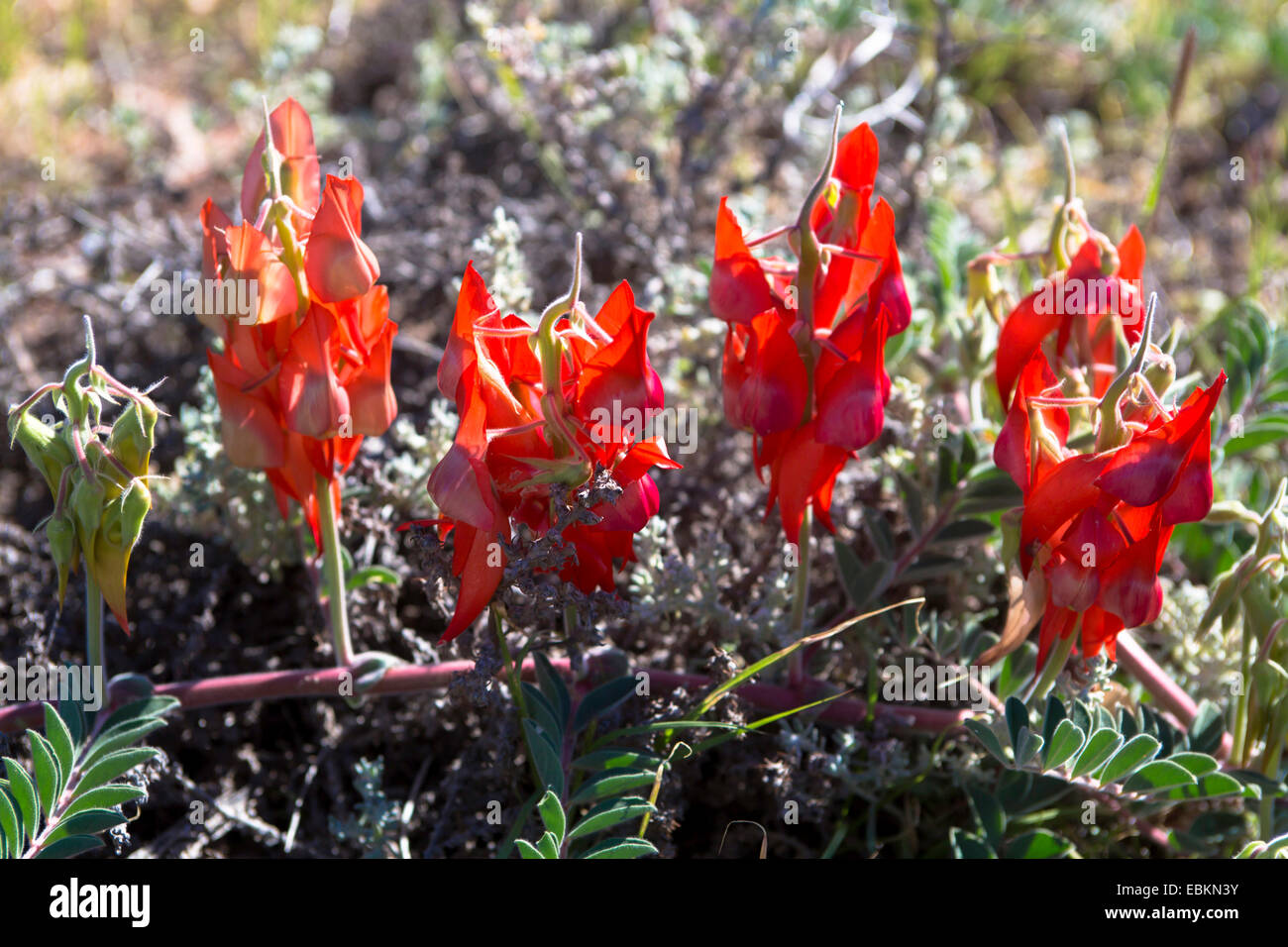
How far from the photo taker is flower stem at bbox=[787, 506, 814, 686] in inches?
61.6

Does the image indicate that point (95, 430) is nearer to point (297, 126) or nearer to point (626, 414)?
point (297, 126)

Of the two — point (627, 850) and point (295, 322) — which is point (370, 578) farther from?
point (627, 850)

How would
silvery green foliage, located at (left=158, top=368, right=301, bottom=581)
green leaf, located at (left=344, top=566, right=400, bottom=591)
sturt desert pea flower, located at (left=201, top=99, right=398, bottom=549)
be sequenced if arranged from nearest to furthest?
sturt desert pea flower, located at (left=201, top=99, right=398, bottom=549) < green leaf, located at (left=344, top=566, right=400, bottom=591) < silvery green foliage, located at (left=158, top=368, right=301, bottom=581)

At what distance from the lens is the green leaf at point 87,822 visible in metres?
1.34

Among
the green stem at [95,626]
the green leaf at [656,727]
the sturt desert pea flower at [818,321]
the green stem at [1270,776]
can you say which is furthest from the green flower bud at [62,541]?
the green stem at [1270,776]

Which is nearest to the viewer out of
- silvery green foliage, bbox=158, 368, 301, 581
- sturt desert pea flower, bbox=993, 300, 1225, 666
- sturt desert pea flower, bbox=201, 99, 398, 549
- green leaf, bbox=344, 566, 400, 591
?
sturt desert pea flower, bbox=993, 300, 1225, 666

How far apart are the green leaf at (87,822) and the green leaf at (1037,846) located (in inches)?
43.5

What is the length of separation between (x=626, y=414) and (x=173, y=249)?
1.65 meters

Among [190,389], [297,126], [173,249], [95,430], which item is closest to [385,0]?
[173,249]

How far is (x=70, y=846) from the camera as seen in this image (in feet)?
4.37

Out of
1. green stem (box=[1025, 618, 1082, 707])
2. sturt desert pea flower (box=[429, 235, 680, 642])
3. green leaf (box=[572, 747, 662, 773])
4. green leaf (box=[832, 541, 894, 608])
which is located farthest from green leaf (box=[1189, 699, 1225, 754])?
sturt desert pea flower (box=[429, 235, 680, 642])

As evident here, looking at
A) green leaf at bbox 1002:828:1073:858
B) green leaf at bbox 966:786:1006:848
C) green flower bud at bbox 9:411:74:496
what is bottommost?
green leaf at bbox 1002:828:1073:858

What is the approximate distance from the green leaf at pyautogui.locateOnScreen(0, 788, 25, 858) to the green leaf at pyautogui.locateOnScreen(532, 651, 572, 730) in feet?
2.00

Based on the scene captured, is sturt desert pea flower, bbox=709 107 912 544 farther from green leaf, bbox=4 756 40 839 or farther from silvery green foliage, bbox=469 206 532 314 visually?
green leaf, bbox=4 756 40 839
